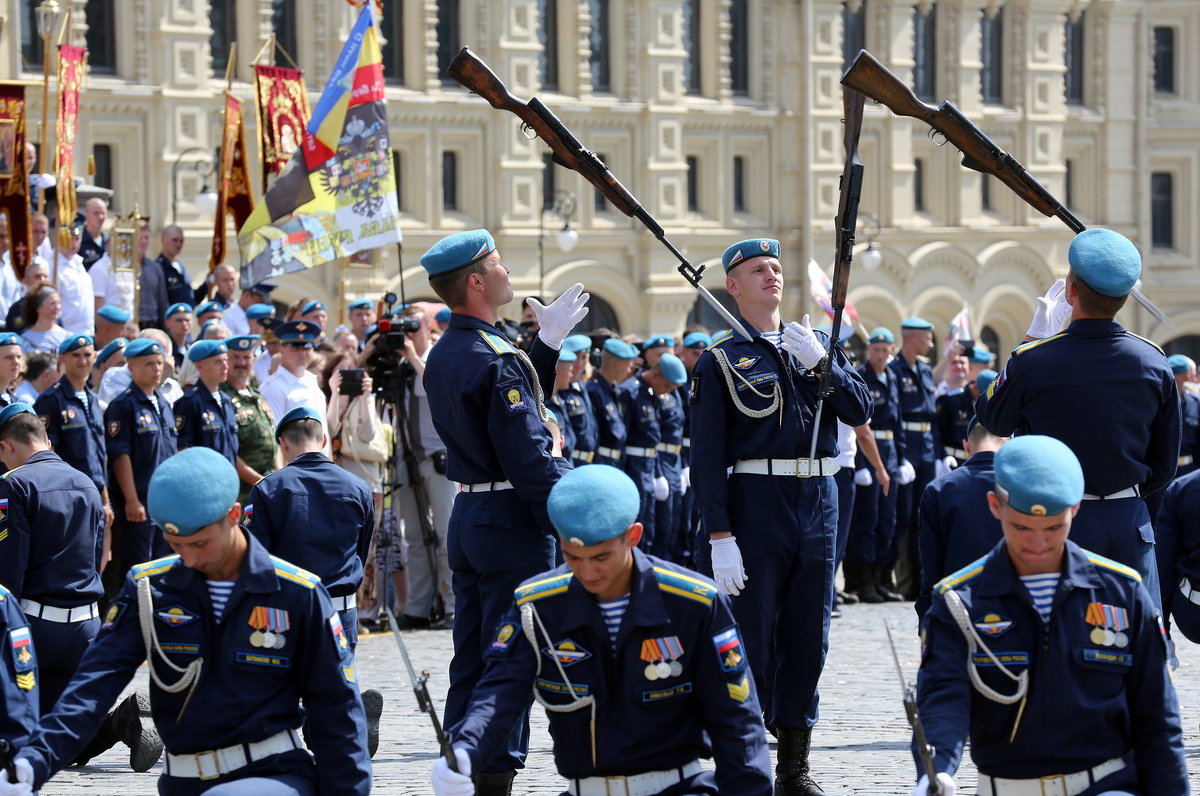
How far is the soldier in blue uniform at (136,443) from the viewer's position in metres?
11.5

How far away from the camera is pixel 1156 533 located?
808cm

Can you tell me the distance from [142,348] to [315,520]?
386 cm

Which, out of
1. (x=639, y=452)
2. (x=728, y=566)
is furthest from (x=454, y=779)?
(x=639, y=452)

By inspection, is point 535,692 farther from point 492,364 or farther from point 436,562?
point 436,562

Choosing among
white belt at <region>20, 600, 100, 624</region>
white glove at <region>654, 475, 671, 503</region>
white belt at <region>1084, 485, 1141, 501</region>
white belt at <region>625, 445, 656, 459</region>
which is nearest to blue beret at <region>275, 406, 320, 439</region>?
white belt at <region>20, 600, 100, 624</region>

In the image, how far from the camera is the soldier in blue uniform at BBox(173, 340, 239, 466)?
1141cm

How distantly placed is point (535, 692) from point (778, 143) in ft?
104

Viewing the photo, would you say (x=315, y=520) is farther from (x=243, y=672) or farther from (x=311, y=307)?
(x=311, y=307)

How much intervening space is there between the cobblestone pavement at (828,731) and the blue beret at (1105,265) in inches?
85.7

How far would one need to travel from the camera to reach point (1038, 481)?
497cm

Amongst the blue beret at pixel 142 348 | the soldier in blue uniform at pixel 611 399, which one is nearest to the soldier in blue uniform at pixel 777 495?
the blue beret at pixel 142 348

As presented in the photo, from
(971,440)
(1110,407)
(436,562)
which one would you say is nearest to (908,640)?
(436,562)

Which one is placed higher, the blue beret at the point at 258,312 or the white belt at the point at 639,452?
the blue beret at the point at 258,312

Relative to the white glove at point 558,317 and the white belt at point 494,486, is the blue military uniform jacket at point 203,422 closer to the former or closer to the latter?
the white glove at point 558,317
